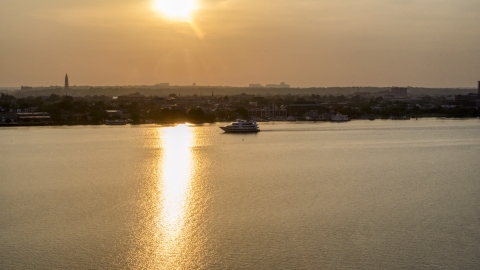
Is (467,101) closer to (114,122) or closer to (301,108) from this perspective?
(301,108)

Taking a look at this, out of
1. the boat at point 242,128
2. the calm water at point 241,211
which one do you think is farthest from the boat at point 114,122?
the calm water at point 241,211

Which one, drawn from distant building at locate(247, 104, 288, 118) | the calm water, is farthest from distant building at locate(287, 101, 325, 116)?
the calm water

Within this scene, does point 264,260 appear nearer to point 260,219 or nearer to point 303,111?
point 260,219

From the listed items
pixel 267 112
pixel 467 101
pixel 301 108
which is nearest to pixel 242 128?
pixel 267 112

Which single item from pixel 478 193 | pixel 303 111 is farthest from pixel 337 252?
pixel 303 111

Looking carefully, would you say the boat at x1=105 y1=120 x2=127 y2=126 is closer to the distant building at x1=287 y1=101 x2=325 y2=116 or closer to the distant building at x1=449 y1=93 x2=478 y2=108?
the distant building at x1=287 y1=101 x2=325 y2=116

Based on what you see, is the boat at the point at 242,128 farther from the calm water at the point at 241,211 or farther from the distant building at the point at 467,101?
the distant building at the point at 467,101
